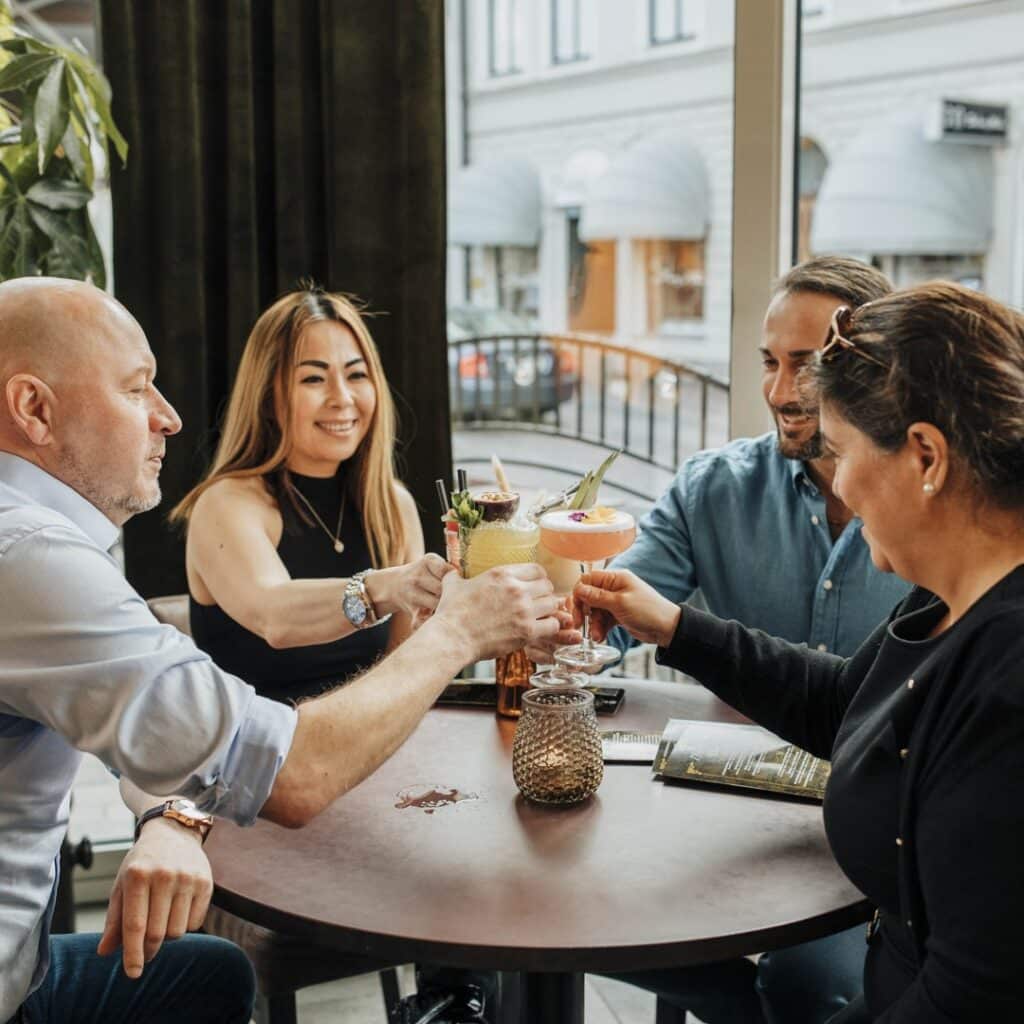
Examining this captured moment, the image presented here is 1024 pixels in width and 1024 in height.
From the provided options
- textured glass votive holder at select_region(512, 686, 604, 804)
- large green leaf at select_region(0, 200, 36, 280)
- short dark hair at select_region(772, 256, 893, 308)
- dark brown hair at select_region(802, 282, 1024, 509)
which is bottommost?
textured glass votive holder at select_region(512, 686, 604, 804)

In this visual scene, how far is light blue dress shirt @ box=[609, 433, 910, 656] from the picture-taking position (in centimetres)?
226

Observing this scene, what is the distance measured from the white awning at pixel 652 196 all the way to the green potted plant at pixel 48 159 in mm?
1216

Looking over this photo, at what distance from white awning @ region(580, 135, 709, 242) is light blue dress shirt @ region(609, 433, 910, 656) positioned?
79cm

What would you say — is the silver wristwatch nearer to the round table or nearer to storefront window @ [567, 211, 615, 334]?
the round table

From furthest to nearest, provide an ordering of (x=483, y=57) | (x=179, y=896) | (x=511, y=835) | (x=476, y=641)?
(x=483, y=57), (x=476, y=641), (x=511, y=835), (x=179, y=896)

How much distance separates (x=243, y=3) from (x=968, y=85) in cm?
159

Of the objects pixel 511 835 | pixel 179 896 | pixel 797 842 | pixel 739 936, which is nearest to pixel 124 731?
pixel 179 896

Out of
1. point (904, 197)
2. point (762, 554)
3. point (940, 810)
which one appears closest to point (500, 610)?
point (940, 810)

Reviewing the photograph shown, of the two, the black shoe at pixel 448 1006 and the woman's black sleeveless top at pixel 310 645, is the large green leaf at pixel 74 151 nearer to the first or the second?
the woman's black sleeveless top at pixel 310 645

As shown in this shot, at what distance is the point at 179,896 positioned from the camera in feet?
4.59

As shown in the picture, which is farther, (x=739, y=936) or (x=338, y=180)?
(x=338, y=180)

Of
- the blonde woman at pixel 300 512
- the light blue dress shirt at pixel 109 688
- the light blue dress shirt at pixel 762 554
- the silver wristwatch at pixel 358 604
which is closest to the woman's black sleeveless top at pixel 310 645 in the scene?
the blonde woman at pixel 300 512

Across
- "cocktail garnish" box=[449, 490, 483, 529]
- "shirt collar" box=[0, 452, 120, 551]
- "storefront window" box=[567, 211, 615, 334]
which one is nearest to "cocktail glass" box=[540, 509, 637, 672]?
"cocktail garnish" box=[449, 490, 483, 529]

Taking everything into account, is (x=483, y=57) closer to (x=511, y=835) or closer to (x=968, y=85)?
(x=968, y=85)
